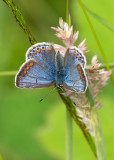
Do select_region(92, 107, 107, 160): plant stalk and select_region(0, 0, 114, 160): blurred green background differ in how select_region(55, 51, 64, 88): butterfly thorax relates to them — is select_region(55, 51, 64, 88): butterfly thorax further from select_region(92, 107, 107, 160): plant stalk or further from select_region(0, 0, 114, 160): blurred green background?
select_region(0, 0, 114, 160): blurred green background

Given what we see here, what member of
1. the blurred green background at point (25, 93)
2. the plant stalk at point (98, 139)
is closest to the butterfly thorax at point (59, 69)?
the plant stalk at point (98, 139)

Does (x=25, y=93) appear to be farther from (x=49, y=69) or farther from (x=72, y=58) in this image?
(x=72, y=58)

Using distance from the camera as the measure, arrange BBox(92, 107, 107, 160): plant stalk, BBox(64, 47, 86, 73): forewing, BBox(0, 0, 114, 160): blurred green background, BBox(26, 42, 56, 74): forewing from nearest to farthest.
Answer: BBox(92, 107, 107, 160): plant stalk < BBox(64, 47, 86, 73): forewing < BBox(26, 42, 56, 74): forewing < BBox(0, 0, 114, 160): blurred green background

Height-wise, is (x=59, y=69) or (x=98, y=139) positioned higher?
(x=59, y=69)

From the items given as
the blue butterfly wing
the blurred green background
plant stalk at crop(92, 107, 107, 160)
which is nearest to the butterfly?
the blue butterfly wing

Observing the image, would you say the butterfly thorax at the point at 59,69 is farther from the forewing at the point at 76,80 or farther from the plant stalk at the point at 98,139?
the plant stalk at the point at 98,139

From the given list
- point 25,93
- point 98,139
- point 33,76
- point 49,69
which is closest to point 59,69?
point 49,69
